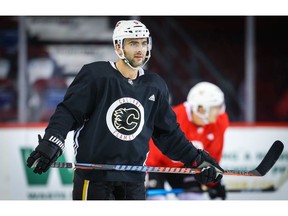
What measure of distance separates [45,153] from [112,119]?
31 centimetres

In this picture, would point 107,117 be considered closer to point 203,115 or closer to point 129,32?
point 129,32

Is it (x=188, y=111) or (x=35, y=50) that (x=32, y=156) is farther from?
(x=35, y=50)

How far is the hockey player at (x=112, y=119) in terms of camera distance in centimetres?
301

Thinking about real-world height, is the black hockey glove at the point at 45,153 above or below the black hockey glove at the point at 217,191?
above

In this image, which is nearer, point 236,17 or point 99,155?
point 99,155

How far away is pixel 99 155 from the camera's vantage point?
305cm

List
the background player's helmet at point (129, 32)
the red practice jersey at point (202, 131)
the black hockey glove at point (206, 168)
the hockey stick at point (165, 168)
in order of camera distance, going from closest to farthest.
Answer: the hockey stick at point (165, 168) → the background player's helmet at point (129, 32) → the black hockey glove at point (206, 168) → the red practice jersey at point (202, 131)

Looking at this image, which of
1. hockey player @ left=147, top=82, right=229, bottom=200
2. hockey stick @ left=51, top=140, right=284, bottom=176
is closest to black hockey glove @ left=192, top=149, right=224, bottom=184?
hockey stick @ left=51, top=140, right=284, bottom=176

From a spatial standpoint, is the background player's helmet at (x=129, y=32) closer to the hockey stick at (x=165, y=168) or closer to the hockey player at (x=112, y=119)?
the hockey player at (x=112, y=119)

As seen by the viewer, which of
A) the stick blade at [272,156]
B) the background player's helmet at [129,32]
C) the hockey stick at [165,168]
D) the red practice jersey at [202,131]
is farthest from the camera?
the red practice jersey at [202,131]

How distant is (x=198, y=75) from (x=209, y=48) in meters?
0.31

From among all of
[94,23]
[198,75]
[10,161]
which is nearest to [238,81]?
[198,75]

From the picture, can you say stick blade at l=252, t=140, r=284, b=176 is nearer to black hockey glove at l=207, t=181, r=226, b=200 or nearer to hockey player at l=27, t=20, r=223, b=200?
hockey player at l=27, t=20, r=223, b=200

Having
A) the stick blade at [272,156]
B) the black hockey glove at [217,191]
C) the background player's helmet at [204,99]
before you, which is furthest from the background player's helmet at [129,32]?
the black hockey glove at [217,191]
